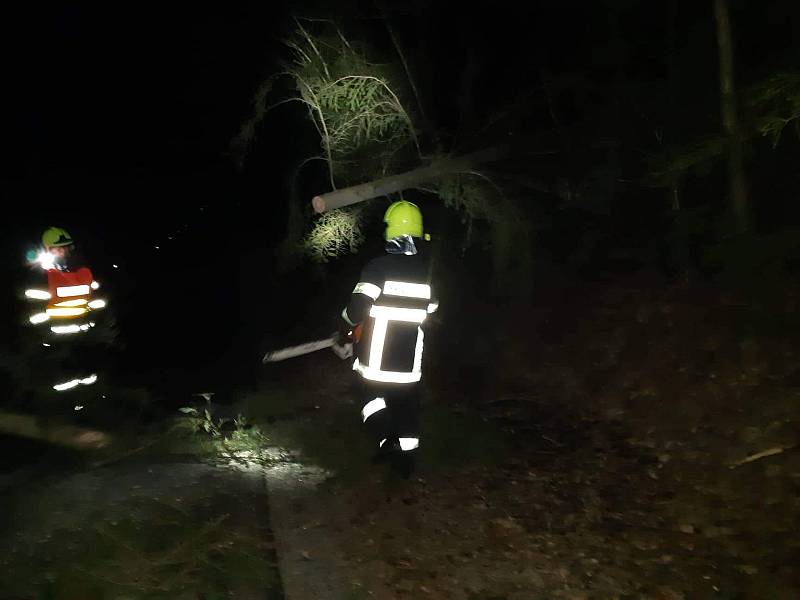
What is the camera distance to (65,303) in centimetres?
822

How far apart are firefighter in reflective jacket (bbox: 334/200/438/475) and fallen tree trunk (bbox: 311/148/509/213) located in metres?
2.41

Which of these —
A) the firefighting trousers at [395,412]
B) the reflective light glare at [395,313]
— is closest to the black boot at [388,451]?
the firefighting trousers at [395,412]

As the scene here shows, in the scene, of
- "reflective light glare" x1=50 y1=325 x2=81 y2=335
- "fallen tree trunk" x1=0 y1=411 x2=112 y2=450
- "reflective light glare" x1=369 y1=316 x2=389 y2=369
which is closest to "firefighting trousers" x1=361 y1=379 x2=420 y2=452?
"reflective light glare" x1=369 y1=316 x2=389 y2=369

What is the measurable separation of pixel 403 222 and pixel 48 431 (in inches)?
162

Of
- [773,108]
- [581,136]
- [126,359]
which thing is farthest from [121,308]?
[773,108]

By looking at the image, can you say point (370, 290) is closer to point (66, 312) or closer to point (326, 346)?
point (326, 346)

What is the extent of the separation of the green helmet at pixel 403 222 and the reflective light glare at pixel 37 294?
449 cm

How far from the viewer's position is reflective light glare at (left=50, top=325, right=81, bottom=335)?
313 inches

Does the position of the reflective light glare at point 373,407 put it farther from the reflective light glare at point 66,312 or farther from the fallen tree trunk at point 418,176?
the reflective light glare at point 66,312

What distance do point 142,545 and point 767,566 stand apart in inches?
143

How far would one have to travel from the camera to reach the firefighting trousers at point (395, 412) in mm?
5773

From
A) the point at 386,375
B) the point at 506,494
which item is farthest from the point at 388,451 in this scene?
the point at 506,494

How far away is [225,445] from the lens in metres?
6.66

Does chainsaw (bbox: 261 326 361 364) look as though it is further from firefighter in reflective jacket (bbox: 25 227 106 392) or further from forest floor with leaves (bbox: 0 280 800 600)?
firefighter in reflective jacket (bbox: 25 227 106 392)
